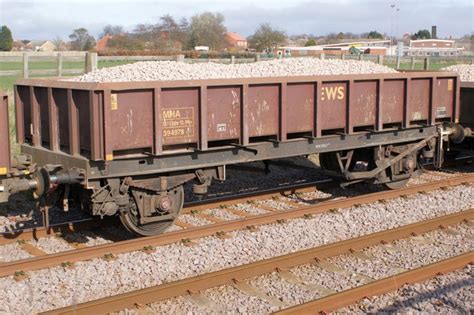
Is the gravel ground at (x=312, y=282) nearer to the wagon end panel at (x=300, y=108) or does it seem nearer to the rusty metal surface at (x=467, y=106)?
the wagon end panel at (x=300, y=108)

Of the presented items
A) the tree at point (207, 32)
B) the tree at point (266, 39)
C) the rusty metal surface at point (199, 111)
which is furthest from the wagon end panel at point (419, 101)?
the tree at point (207, 32)

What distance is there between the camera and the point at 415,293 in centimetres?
668

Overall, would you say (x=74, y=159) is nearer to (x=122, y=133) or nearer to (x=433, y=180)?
(x=122, y=133)

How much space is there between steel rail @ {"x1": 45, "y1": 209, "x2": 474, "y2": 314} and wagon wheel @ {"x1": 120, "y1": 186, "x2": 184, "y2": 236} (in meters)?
2.01

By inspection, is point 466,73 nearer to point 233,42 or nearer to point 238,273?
point 238,273

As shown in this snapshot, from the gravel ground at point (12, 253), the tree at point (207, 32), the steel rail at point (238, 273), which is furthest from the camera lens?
the tree at point (207, 32)

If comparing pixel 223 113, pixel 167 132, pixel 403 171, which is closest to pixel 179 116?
pixel 167 132

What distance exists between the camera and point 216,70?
34.1 feet

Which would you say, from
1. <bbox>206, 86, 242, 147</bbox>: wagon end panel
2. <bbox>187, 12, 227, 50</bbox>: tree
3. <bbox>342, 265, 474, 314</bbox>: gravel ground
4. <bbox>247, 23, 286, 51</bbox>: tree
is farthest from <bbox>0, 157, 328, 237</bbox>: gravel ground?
<bbox>187, 12, 227, 50</bbox>: tree

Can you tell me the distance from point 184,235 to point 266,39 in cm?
4507

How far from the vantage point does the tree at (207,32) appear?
196ft

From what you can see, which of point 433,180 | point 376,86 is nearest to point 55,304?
point 376,86

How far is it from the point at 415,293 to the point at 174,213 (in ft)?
11.7

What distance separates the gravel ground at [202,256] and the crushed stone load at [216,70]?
2.49m
